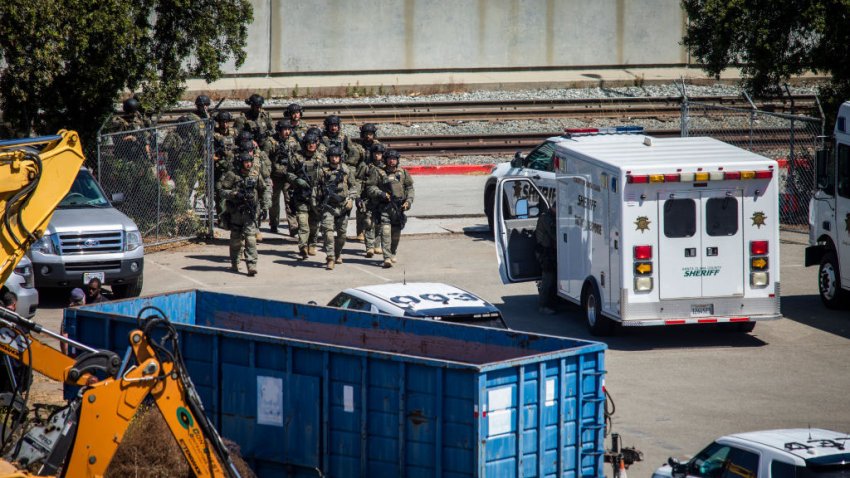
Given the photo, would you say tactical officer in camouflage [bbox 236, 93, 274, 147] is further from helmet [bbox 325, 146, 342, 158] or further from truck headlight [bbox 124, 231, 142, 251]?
truck headlight [bbox 124, 231, 142, 251]

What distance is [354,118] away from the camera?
34.0m

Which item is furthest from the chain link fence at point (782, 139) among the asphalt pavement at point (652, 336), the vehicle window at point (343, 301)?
the vehicle window at point (343, 301)

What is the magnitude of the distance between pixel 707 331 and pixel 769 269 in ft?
5.49

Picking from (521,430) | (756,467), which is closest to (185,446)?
(521,430)

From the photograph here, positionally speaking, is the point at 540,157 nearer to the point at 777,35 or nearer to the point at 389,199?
the point at 389,199

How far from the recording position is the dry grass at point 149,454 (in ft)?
35.4

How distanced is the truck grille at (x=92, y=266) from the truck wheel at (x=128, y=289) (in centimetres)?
39

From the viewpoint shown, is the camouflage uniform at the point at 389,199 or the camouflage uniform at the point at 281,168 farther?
the camouflage uniform at the point at 281,168

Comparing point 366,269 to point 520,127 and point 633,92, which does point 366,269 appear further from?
point 633,92

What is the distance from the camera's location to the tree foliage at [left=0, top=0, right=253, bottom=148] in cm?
2091

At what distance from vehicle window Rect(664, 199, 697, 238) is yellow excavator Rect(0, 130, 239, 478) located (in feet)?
27.7

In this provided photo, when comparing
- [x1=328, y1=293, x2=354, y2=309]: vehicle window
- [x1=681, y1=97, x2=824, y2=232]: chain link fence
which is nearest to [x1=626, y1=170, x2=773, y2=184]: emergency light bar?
[x1=328, y1=293, x2=354, y2=309]: vehicle window

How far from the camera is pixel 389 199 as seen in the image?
2186cm

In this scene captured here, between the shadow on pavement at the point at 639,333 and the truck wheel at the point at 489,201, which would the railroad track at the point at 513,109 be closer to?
the truck wheel at the point at 489,201
